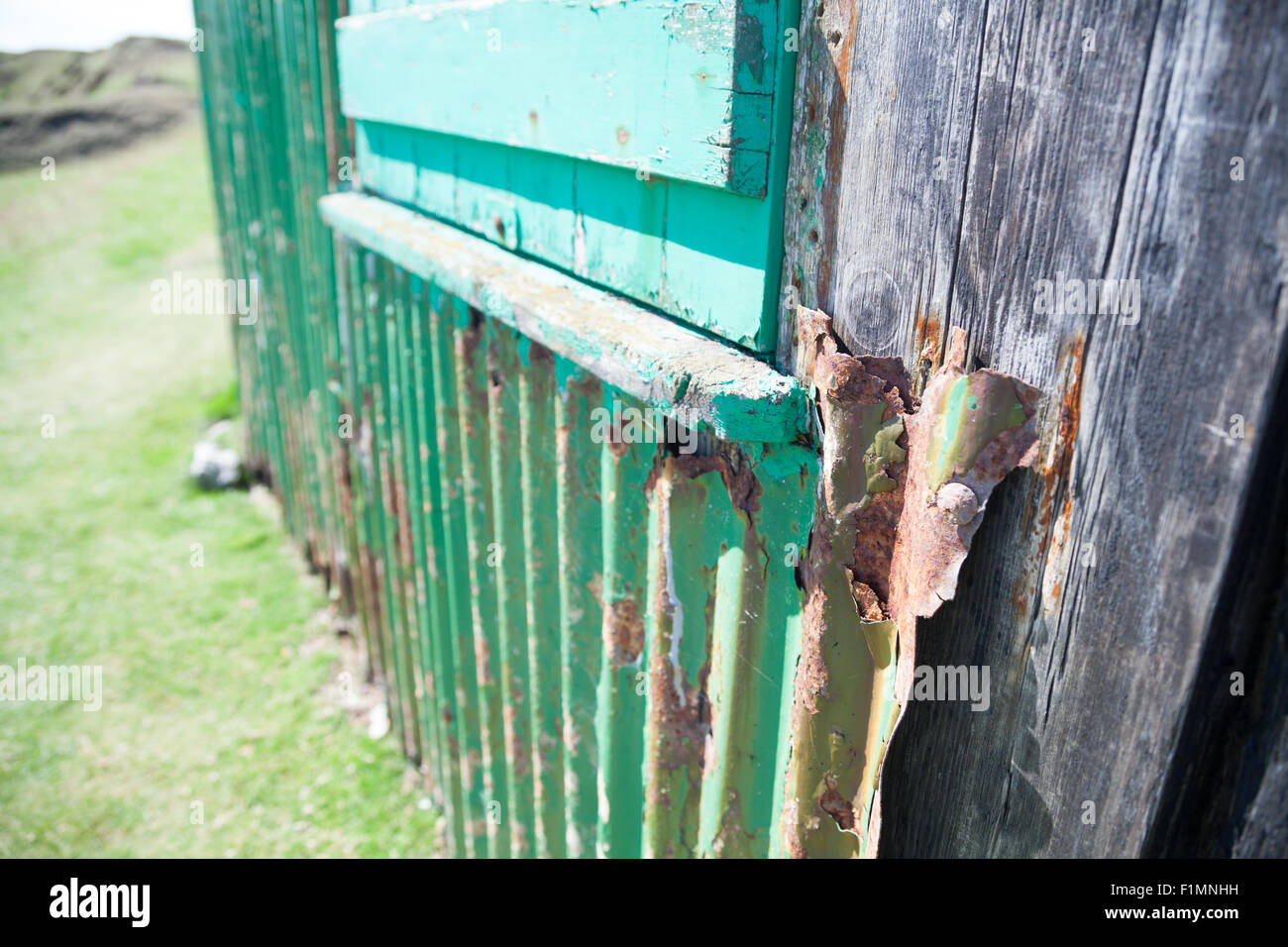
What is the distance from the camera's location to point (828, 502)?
1.17 m

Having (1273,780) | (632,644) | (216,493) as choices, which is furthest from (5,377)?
(1273,780)

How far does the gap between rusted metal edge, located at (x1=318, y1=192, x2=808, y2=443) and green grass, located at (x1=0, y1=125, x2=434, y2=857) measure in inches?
89.5

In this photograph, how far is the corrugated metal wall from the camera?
1.47 m

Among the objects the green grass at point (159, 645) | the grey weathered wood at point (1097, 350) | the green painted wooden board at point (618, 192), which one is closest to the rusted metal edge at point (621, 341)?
the green painted wooden board at point (618, 192)

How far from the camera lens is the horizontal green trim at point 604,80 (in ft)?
3.98

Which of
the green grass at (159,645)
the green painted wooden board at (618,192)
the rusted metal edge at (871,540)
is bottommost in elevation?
the green grass at (159,645)

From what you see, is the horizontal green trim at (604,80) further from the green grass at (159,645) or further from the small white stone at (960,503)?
the green grass at (159,645)

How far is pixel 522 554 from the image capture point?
87.2 inches

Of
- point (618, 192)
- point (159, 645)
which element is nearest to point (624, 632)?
point (618, 192)

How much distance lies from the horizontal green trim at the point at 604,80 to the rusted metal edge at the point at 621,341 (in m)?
0.25

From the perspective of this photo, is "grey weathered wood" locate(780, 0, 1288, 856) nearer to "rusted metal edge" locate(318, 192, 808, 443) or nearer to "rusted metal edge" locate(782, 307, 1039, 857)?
"rusted metal edge" locate(782, 307, 1039, 857)

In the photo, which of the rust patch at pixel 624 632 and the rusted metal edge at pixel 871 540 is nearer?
the rusted metal edge at pixel 871 540

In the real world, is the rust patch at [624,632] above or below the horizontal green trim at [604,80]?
below

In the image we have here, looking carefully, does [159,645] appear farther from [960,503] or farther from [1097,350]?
[1097,350]
